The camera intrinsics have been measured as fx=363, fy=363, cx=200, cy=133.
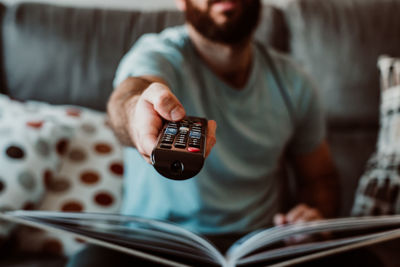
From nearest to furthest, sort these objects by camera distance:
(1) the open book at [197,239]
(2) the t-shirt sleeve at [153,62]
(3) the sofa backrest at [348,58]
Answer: (1) the open book at [197,239]
(2) the t-shirt sleeve at [153,62]
(3) the sofa backrest at [348,58]

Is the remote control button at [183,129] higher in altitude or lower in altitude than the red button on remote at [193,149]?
lower

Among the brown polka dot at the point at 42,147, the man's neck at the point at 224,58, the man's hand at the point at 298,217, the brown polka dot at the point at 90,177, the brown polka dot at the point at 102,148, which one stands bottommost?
the brown polka dot at the point at 90,177

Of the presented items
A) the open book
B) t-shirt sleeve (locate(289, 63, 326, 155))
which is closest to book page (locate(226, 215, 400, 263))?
the open book

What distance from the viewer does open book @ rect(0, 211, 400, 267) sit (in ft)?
1.45

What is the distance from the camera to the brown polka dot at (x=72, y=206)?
2.76 ft

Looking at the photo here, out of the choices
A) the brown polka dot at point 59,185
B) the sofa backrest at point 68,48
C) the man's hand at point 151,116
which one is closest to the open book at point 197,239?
the man's hand at point 151,116

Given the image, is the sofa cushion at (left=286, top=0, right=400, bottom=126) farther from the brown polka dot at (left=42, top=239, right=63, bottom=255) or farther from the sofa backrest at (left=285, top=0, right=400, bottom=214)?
the brown polka dot at (left=42, top=239, right=63, bottom=255)

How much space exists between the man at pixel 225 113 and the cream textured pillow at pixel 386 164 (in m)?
0.23

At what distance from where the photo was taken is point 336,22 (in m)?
1.13

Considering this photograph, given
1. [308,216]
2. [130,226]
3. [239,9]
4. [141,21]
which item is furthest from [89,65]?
[308,216]

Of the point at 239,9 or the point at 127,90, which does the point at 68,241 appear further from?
the point at 239,9

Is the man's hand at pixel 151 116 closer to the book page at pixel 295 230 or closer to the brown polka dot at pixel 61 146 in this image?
the book page at pixel 295 230

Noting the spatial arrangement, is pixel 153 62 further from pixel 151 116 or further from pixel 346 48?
pixel 346 48

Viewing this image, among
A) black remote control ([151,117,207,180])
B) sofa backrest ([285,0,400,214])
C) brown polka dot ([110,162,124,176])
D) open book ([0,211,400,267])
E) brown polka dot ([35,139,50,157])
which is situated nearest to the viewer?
black remote control ([151,117,207,180])
